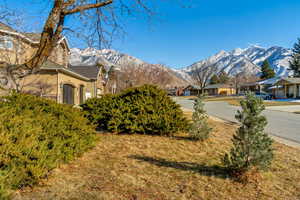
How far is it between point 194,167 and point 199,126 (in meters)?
2.02

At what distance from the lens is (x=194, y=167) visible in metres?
3.39

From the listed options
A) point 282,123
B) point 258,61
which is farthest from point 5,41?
point 258,61

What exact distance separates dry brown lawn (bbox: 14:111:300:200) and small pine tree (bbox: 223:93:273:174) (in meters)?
0.32

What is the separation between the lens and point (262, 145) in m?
2.71

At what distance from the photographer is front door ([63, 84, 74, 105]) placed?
14.1 meters

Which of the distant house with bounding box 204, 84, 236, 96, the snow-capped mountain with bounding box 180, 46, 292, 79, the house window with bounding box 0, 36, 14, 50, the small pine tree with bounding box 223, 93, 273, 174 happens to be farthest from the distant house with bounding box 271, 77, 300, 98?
the snow-capped mountain with bounding box 180, 46, 292, 79

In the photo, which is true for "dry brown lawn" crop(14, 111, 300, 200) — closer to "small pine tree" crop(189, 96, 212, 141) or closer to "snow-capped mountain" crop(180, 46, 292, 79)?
"small pine tree" crop(189, 96, 212, 141)

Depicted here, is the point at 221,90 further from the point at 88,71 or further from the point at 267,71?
the point at 88,71

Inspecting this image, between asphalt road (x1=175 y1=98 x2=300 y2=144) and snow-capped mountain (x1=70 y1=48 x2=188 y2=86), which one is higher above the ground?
snow-capped mountain (x1=70 y1=48 x2=188 y2=86)

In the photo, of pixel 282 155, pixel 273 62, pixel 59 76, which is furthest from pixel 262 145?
pixel 273 62

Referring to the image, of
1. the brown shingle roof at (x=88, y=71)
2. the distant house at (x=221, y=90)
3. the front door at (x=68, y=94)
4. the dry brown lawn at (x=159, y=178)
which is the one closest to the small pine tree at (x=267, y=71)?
the distant house at (x=221, y=90)

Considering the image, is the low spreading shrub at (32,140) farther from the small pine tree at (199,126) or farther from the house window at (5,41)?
the house window at (5,41)

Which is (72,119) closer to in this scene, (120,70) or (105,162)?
(105,162)

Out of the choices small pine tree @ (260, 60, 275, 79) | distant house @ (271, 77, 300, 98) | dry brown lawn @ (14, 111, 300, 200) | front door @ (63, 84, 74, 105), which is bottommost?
dry brown lawn @ (14, 111, 300, 200)
